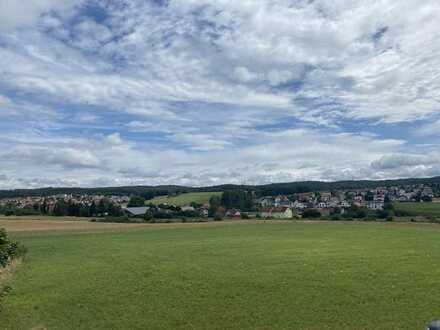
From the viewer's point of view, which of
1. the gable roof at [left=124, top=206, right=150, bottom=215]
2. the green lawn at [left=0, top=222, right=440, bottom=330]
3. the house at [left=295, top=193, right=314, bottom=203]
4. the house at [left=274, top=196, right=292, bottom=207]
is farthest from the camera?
the house at [left=295, top=193, right=314, bottom=203]

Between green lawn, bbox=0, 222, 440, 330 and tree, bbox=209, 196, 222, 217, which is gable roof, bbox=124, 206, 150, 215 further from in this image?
green lawn, bbox=0, 222, 440, 330

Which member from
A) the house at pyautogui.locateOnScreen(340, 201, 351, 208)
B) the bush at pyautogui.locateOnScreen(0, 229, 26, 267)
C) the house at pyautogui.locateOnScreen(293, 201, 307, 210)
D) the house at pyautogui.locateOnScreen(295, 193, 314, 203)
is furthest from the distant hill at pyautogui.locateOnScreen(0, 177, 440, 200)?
the bush at pyautogui.locateOnScreen(0, 229, 26, 267)

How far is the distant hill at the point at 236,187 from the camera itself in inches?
6585

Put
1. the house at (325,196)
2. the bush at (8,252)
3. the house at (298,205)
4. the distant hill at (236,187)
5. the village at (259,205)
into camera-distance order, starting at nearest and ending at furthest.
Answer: the bush at (8,252) < the village at (259,205) < the house at (298,205) < the house at (325,196) < the distant hill at (236,187)

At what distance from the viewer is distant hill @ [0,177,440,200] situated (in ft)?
549

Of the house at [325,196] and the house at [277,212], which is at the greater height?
the house at [325,196]

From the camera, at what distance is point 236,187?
165750 mm

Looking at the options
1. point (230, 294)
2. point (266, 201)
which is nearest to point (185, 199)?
point (266, 201)

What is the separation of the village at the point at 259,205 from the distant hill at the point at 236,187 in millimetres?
5722

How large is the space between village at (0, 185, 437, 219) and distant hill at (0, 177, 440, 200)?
572 centimetres

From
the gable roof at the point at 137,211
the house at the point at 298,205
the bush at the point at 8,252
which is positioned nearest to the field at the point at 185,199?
A: the gable roof at the point at 137,211

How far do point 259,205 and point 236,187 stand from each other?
97.3 ft

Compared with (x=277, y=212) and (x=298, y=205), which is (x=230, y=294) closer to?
(x=277, y=212)

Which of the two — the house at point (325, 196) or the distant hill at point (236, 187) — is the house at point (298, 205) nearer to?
the house at point (325, 196)
